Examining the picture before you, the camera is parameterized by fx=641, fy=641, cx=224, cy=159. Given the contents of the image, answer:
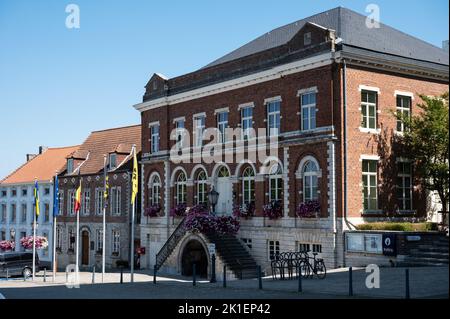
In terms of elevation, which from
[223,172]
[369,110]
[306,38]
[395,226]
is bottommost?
[395,226]

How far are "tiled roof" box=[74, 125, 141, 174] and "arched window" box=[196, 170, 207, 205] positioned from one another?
11.6 metres

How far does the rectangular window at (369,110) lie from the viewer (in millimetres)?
27828

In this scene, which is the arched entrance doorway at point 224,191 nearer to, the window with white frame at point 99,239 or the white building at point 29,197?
the window with white frame at point 99,239

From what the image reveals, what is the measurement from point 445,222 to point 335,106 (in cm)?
736

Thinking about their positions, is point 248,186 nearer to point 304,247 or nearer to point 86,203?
point 304,247

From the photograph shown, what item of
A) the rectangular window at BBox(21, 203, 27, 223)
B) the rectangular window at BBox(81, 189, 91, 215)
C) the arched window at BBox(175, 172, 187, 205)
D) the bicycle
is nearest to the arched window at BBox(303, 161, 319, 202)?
the bicycle

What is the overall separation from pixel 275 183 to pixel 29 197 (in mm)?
29262

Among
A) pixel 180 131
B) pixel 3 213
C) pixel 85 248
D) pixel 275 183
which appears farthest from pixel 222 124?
pixel 3 213

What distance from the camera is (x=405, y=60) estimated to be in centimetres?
2870

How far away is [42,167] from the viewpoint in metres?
54.0

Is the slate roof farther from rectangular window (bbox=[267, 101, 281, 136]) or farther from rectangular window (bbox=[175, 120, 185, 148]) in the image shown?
rectangular window (bbox=[175, 120, 185, 148])

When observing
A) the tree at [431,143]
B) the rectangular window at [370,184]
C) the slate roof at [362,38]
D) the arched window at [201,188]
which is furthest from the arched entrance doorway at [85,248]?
the tree at [431,143]
